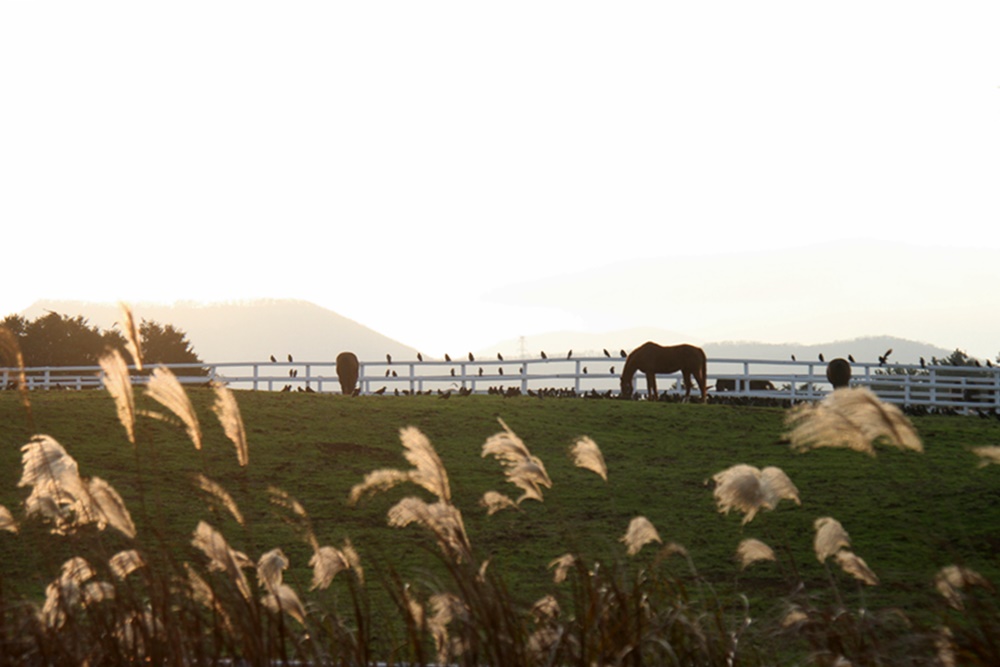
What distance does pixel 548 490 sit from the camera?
1493 cm

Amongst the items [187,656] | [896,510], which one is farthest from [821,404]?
[896,510]

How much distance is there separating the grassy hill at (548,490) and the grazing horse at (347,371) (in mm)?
6393

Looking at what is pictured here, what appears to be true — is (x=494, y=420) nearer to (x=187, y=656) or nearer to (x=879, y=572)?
(x=879, y=572)

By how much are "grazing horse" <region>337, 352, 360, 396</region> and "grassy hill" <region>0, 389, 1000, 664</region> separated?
639cm

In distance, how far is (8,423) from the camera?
19.5 m

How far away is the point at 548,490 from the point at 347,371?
16.6 metres

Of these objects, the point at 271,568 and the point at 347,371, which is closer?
the point at 271,568

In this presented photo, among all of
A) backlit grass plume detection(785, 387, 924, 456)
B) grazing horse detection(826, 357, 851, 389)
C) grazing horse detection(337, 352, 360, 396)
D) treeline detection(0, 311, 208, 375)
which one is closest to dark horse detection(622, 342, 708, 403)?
grazing horse detection(826, 357, 851, 389)

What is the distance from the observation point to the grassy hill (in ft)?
38.7

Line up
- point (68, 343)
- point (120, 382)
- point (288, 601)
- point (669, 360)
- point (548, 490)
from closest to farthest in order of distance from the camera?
point (120, 382) < point (288, 601) < point (548, 490) < point (669, 360) < point (68, 343)

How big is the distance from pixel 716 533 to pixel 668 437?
6.73 metres

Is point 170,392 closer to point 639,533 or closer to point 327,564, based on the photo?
point 327,564

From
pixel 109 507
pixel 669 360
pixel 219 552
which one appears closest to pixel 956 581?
pixel 219 552

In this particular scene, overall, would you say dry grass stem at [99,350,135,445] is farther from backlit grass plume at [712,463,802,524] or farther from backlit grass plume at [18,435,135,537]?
backlit grass plume at [712,463,802,524]
